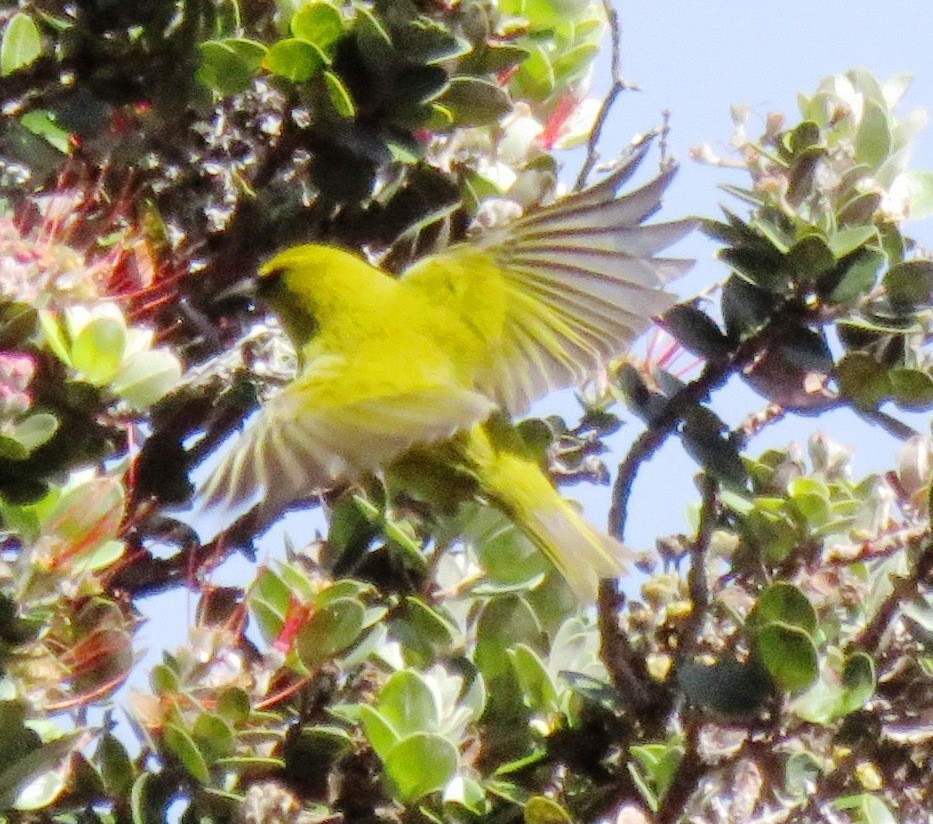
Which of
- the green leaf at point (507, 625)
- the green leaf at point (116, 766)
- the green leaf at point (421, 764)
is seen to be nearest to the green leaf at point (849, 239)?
the green leaf at point (507, 625)

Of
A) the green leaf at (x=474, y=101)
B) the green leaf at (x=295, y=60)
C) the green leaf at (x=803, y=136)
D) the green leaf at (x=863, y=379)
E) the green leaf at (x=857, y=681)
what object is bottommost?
the green leaf at (x=857, y=681)

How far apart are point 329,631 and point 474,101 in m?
0.63

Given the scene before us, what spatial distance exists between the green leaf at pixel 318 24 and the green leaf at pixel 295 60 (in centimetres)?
1

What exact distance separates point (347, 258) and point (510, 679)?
29.6 inches

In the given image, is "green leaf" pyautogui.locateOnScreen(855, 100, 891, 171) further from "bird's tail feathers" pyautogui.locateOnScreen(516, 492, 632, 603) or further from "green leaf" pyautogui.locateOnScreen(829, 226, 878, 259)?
"bird's tail feathers" pyautogui.locateOnScreen(516, 492, 632, 603)

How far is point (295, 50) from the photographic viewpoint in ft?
5.29

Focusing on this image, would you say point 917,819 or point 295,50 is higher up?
point 295,50

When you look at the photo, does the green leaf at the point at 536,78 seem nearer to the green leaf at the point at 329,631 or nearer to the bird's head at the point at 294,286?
the bird's head at the point at 294,286

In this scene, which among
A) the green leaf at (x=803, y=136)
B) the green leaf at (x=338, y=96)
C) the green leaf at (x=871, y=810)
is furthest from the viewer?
the green leaf at (x=338, y=96)

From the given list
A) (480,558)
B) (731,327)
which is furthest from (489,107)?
(480,558)

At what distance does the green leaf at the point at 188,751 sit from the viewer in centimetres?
130

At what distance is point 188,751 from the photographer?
1.30 m

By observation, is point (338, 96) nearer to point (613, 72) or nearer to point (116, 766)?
point (613, 72)

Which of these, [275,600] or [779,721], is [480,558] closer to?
[275,600]
